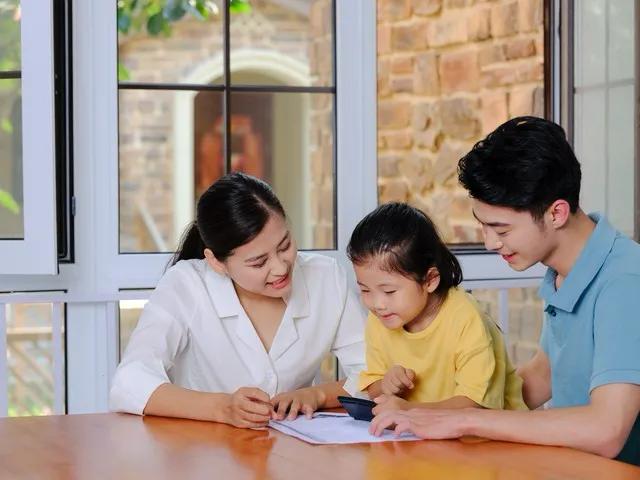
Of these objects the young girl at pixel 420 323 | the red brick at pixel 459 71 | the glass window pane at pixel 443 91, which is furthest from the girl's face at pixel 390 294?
the red brick at pixel 459 71

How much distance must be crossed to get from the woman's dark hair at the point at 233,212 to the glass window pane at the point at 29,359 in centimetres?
203

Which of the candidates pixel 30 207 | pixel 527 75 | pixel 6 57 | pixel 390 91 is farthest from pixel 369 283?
pixel 390 91

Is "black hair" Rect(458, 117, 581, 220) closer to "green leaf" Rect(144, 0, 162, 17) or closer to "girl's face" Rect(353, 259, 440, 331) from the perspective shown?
"girl's face" Rect(353, 259, 440, 331)

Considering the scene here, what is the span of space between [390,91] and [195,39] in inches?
59.1

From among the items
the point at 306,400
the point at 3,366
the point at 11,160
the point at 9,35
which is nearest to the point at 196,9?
the point at 9,35

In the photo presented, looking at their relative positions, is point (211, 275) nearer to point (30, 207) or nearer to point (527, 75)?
point (30, 207)

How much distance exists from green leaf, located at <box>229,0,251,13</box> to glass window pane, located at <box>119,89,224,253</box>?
0.79ft

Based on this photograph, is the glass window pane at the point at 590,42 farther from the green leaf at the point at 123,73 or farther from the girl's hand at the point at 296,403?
the girl's hand at the point at 296,403

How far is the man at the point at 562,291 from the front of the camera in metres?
1.76

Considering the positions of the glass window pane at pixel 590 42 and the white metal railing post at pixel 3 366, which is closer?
the white metal railing post at pixel 3 366

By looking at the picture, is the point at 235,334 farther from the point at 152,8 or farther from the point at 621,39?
the point at 621,39

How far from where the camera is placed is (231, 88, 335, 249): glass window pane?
131 inches

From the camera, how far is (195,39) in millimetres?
3213

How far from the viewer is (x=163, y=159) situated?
12.5 feet
